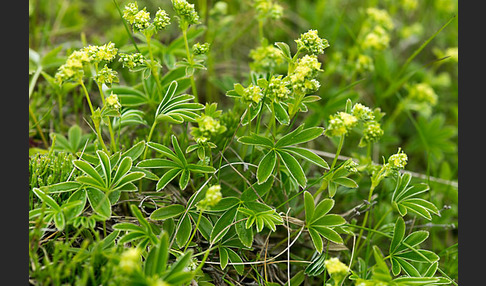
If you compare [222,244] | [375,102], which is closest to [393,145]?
[375,102]

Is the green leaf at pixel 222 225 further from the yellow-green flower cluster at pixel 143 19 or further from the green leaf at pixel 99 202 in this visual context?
the yellow-green flower cluster at pixel 143 19

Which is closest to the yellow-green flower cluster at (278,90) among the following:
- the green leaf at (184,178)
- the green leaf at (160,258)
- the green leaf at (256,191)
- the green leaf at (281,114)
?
the green leaf at (281,114)

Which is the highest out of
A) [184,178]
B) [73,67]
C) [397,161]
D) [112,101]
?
[73,67]

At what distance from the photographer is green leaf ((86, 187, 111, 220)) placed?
1780 millimetres

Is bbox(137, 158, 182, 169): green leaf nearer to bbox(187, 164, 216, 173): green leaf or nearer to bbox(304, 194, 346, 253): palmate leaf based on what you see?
bbox(187, 164, 216, 173): green leaf

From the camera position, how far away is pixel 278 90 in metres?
1.87

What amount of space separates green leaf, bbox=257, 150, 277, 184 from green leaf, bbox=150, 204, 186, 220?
37 cm

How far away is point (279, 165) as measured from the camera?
2.15 metres

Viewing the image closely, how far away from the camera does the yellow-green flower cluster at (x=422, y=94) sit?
3092 mm

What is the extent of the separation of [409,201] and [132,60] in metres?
1.38

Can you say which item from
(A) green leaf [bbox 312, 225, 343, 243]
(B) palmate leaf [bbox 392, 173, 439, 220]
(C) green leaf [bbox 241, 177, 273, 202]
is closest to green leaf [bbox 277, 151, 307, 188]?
(C) green leaf [bbox 241, 177, 273, 202]

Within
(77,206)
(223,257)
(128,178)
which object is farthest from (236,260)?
(77,206)

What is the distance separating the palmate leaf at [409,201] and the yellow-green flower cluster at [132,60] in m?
1.26

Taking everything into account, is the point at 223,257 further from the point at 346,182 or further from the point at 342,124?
the point at 342,124
